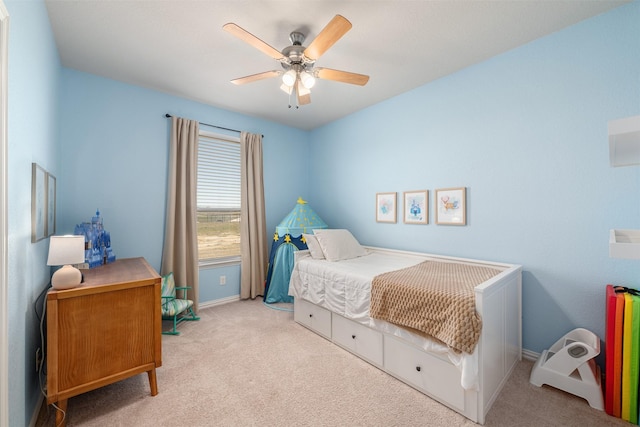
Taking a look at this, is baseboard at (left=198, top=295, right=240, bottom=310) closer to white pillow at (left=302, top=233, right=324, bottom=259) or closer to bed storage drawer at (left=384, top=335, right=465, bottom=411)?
white pillow at (left=302, top=233, right=324, bottom=259)

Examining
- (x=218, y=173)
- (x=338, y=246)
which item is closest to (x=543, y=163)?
(x=338, y=246)

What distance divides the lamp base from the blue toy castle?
683mm

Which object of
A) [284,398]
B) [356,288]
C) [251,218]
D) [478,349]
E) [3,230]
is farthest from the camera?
[251,218]

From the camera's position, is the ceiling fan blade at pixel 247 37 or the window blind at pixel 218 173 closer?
the ceiling fan blade at pixel 247 37

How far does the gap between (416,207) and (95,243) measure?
10.2 ft

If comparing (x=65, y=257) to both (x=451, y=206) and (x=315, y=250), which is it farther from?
(x=451, y=206)

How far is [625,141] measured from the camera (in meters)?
0.89

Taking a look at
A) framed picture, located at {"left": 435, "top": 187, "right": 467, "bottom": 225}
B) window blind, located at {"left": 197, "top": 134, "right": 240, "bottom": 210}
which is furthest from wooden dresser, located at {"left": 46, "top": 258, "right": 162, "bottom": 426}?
framed picture, located at {"left": 435, "top": 187, "right": 467, "bottom": 225}

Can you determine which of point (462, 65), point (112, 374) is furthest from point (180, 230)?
point (462, 65)

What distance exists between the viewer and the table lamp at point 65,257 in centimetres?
155

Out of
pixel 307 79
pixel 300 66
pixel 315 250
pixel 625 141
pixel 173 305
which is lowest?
pixel 173 305

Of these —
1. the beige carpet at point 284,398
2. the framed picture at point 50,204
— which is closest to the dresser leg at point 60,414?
the beige carpet at point 284,398

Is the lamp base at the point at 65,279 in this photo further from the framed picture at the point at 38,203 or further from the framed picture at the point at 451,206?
the framed picture at the point at 451,206

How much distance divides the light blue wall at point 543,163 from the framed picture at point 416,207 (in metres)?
0.07
